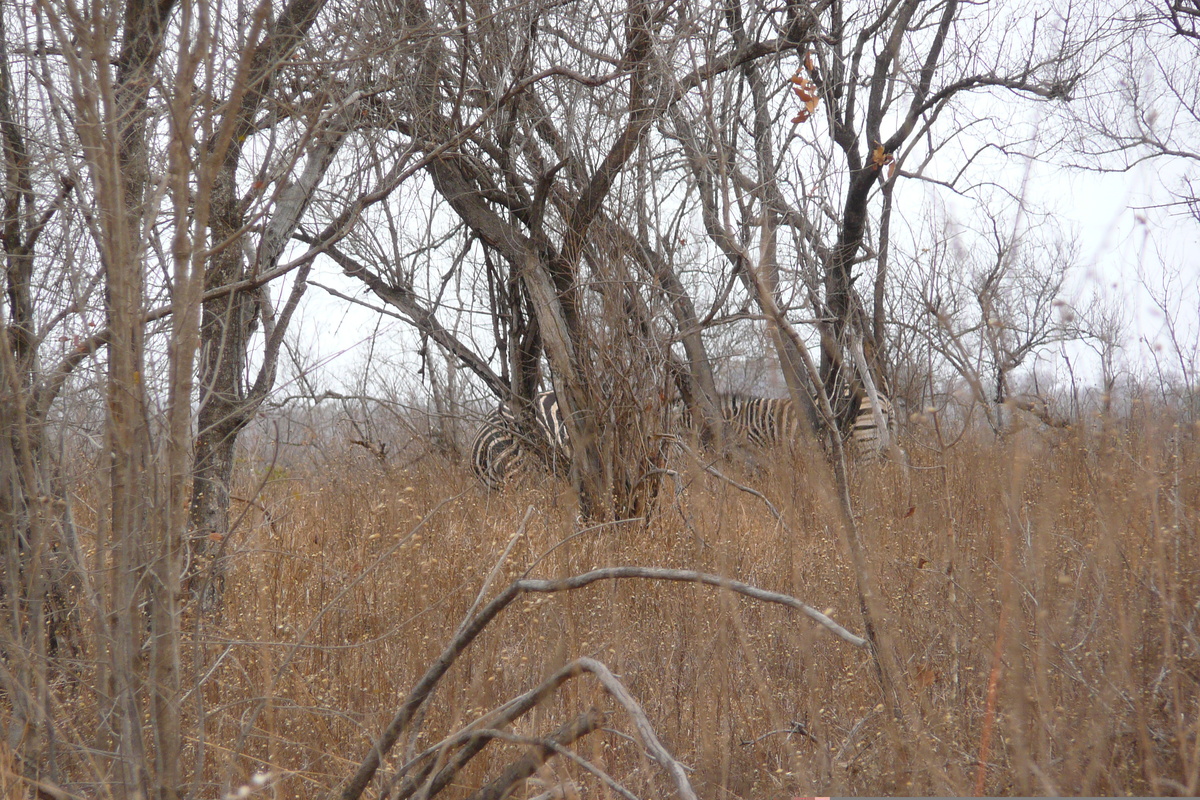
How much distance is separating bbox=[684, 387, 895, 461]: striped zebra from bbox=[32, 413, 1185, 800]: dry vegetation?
339 cm

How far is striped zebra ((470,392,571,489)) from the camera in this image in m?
6.01

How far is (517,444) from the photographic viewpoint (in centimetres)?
686

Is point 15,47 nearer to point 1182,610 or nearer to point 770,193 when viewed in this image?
point 1182,610

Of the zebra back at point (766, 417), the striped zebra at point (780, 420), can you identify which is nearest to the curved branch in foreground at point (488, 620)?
the striped zebra at point (780, 420)

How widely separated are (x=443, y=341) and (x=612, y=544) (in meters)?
3.38

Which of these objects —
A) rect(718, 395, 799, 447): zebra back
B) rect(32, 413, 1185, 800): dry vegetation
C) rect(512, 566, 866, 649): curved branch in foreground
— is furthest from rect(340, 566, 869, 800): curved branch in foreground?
rect(718, 395, 799, 447): zebra back

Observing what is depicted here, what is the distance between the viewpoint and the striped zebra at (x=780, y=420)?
823 cm

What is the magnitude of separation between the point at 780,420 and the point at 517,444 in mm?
4428

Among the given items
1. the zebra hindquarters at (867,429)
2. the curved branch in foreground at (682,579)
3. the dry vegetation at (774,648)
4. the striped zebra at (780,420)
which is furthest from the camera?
the striped zebra at (780,420)

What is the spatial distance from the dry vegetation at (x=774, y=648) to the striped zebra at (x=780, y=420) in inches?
133

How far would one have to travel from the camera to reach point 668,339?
192 inches

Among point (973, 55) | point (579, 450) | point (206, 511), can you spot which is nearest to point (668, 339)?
point (579, 450)

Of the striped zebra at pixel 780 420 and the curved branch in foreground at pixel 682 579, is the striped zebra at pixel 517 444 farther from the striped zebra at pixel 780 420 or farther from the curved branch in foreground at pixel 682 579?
the curved branch in foreground at pixel 682 579

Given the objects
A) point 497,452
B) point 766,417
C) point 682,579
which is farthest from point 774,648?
point 766,417
